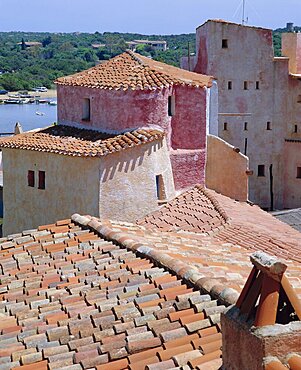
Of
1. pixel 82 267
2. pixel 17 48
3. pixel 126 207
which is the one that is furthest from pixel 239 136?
pixel 17 48

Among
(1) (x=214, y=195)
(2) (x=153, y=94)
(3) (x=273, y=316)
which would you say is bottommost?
(1) (x=214, y=195)

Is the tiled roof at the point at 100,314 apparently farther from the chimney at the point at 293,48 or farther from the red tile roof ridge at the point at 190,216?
the chimney at the point at 293,48

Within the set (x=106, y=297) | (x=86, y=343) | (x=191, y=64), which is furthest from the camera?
(x=191, y=64)

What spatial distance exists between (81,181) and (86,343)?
36.0 feet

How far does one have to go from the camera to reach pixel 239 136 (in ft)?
119

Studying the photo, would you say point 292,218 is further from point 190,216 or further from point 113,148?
point 113,148

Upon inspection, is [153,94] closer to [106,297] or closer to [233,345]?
[106,297]

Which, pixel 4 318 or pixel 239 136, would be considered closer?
pixel 4 318

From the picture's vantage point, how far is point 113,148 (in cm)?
1848

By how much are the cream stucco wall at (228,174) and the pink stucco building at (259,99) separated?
10077 mm

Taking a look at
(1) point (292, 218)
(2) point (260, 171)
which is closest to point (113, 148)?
(1) point (292, 218)

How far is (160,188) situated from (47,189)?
2826mm

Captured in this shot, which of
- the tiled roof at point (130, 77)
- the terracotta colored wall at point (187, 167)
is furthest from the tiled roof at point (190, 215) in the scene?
the tiled roof at point (130, 77)

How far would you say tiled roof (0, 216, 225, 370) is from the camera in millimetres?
7707
